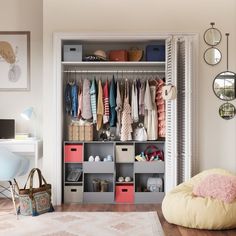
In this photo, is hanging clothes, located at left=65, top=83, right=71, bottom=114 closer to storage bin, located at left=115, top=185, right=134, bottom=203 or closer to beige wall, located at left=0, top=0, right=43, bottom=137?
beige wall, located at left=0, top=0, right=43, bottom=137

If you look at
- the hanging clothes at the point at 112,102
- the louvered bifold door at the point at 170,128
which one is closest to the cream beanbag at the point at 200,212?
the louvered bifold door at the point at 170,128

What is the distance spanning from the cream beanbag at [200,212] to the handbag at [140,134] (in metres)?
1.25

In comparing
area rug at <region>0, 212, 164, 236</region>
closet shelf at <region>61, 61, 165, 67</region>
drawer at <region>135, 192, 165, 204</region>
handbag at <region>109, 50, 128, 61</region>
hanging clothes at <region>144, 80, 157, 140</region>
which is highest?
handbag at <region>109, 50, 128, 61</region>

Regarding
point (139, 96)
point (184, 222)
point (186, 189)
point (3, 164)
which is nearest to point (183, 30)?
point (139, 96)

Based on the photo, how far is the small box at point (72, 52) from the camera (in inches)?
189

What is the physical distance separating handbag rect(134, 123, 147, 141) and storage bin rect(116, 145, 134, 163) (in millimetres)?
190

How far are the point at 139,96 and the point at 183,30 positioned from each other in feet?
3.40

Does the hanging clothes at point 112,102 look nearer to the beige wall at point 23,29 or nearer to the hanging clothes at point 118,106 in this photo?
the hanging clothes at point 118,106

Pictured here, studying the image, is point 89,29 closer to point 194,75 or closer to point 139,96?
point 139,96

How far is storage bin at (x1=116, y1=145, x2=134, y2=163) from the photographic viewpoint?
15.9ft

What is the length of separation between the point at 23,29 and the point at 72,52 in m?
0.99

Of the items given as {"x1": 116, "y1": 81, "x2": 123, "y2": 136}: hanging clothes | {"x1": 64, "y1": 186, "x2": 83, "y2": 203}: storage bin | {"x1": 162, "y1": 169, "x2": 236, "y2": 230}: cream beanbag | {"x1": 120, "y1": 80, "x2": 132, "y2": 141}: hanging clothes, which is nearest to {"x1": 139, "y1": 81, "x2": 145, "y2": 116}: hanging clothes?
{"x1": 120, "y1": 80, "x2": 132, "y2": 141}: hanging clothes

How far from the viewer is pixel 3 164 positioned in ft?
13.1

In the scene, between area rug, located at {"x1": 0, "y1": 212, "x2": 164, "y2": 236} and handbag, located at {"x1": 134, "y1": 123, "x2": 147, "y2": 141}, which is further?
handbag, located at {"x1": 134, "y1": 123, "x2": 147, "y2": 141}
